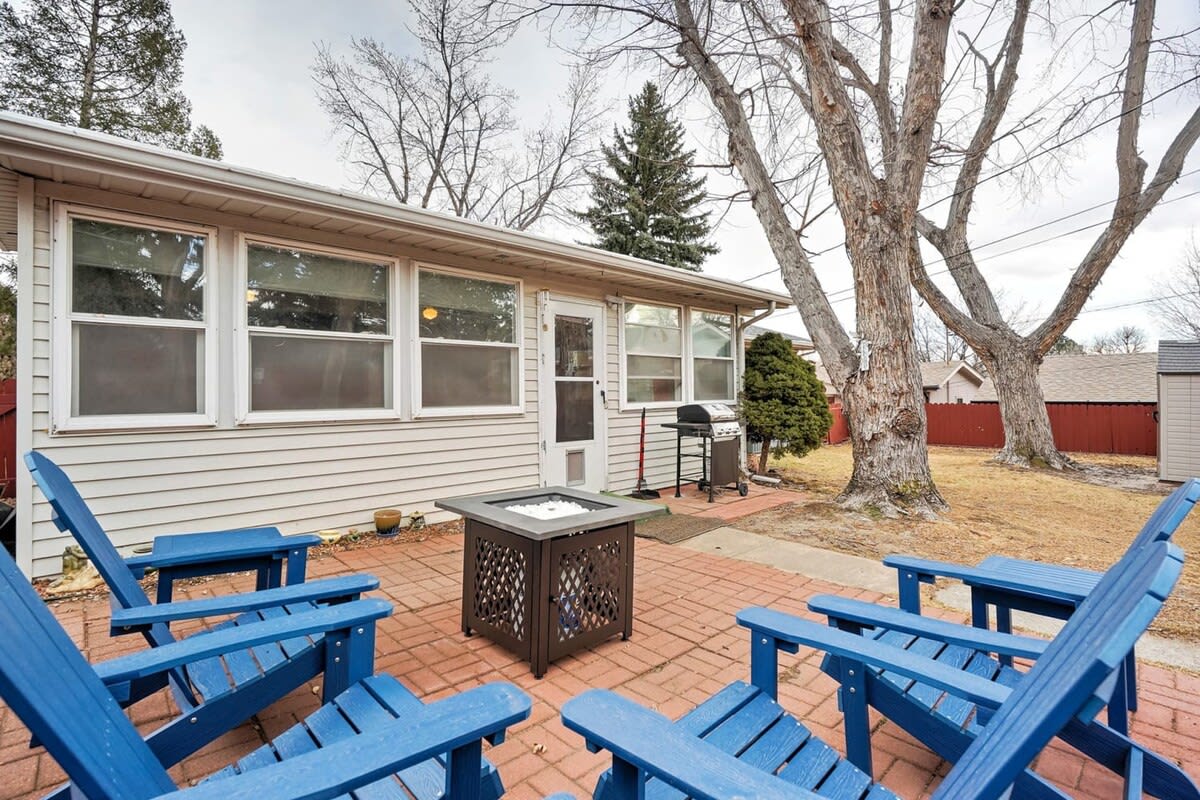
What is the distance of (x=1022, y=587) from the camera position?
1945 millimetres

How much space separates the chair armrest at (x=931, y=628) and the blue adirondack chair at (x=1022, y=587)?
31 centimetres

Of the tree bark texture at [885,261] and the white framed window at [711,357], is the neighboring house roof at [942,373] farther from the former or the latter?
the tree bark texture at [885,261]

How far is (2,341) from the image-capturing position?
11.4 m

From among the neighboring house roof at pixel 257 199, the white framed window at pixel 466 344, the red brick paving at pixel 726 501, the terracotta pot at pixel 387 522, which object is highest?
the neighboring house roof at pixel 257 199

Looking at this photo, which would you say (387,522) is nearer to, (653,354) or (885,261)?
(653,354)

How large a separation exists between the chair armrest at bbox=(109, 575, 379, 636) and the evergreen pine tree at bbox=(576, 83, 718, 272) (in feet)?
54.2

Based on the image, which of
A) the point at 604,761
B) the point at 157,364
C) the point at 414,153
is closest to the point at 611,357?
the point at 157,364

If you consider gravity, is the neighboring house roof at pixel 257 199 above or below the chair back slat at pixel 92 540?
above

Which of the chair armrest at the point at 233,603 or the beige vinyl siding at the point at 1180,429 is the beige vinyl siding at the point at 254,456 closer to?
the chair armrest at the point at 233,603

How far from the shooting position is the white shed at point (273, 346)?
137 inches

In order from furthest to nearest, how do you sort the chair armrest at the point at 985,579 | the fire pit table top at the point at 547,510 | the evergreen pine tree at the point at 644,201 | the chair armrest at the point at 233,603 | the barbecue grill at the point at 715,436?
the evergreen pine tree at the point at 644,201 → the barbecue grill at the point at 715,436 → the fire pit table top at the point at 547,510 → the chair armrest at the point at 985,579 → the chair armrest at the point at 233,603

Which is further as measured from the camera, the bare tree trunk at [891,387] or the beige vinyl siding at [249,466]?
the bare tree trunk at [891,387]

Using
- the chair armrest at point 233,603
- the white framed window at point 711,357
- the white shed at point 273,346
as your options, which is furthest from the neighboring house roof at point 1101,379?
the chair armrest at point 233,603

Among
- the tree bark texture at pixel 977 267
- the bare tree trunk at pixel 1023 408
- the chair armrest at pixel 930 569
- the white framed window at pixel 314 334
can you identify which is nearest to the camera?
the chair armrest at pixel 930 569
